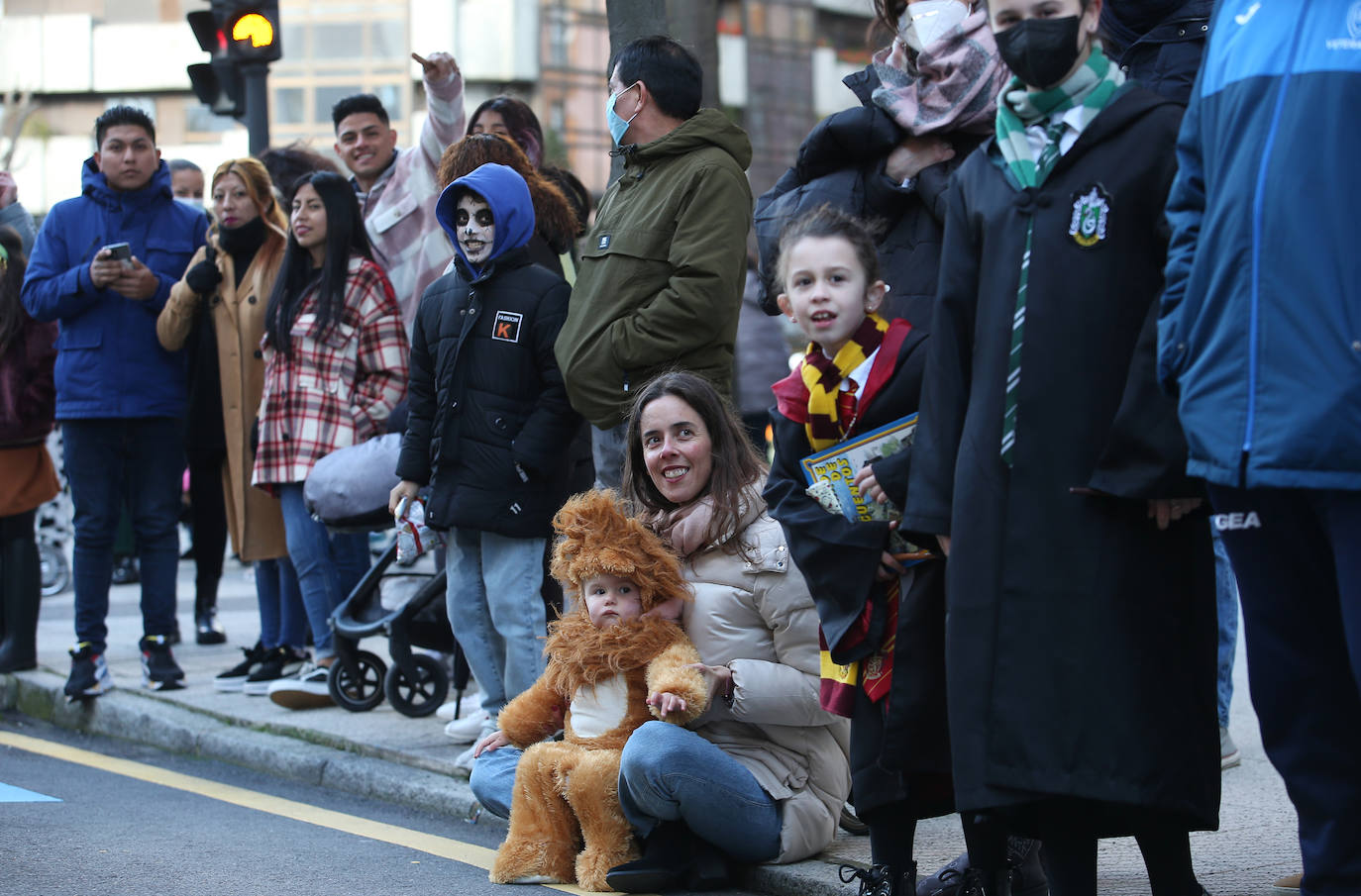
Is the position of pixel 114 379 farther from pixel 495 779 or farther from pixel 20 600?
pixel 495 779

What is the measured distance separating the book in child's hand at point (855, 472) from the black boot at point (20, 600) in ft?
16.8

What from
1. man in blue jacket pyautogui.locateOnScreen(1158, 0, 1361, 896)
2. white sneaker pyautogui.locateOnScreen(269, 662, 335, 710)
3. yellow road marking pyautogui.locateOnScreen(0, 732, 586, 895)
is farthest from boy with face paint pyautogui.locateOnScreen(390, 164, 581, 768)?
man in blue jacket pyautogui.locateOnScreen(1158, 0, 1361, 896)

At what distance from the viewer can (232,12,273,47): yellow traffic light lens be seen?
8.90m

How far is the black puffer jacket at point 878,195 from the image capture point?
423 centimetres

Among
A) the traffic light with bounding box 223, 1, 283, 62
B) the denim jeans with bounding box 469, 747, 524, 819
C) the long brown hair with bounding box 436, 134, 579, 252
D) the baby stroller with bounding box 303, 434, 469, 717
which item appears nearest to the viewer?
the denim jeans with bounding box 469, 747, 524, 819

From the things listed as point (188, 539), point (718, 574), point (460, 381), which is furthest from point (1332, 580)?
point (188, 539)

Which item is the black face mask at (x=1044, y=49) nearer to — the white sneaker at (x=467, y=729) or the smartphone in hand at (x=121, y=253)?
the white sneaker at (x=467, y=729)

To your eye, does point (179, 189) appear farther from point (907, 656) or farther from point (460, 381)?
point (907, 656)

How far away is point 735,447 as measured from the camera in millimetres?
4609

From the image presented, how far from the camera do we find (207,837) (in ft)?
16.8

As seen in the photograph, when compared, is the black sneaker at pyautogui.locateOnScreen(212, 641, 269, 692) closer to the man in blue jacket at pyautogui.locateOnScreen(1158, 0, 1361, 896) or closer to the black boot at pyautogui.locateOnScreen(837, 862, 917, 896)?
the black boot at pyautogui.locateOnScreen(837, 862, 917, 896)

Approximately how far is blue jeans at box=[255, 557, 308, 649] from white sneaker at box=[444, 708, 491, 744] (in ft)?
5.40

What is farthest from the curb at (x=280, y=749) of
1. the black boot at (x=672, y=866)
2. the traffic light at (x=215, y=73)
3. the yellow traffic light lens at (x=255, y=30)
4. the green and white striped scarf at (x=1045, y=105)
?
the yellow traffic light lens at (x=255, y=30)

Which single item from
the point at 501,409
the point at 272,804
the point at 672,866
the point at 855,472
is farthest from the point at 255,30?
the point at 855,472
